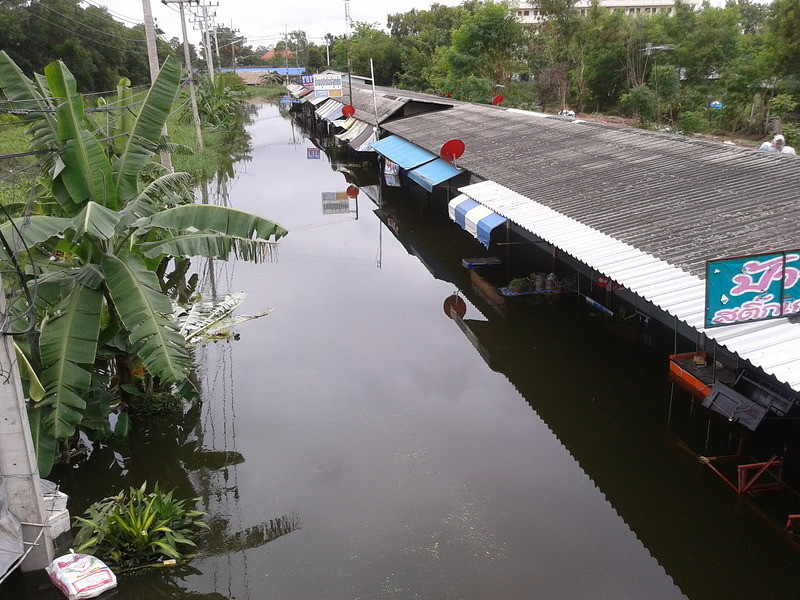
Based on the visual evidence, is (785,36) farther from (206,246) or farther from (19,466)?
(19,466)

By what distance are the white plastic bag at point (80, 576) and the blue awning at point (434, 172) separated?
13553mm

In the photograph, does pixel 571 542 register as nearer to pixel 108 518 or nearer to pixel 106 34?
pixel 108 518

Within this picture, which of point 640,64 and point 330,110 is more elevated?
point 640,64

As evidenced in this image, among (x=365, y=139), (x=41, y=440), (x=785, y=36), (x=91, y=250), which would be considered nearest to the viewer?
(x=41, y=440)

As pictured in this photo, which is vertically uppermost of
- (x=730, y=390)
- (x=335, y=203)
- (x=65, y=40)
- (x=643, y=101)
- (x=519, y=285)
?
(x=65, y=40)

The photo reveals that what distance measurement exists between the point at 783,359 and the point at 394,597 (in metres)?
4.24

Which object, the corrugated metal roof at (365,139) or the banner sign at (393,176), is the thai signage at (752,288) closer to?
the banner sign at (393,176)

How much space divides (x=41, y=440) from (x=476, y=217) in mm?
9351

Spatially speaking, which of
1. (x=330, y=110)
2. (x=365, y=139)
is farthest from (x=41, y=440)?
(x=330, y=110)

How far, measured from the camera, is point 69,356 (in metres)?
7.62

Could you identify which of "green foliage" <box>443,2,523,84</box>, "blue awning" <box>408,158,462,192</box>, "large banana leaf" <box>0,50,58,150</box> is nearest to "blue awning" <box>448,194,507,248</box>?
"blue awning" <box>408,158,462,192</box>

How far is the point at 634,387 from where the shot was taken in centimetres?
1075

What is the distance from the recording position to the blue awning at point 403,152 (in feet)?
69.8

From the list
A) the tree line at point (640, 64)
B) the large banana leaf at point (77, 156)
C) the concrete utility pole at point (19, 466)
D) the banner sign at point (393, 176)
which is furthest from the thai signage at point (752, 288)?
the tree line at point (640, 64)
